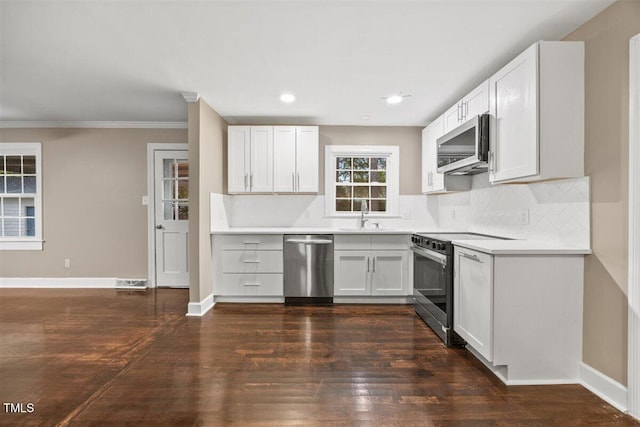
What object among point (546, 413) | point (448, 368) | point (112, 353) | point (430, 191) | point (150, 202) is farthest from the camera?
point (150, 202)

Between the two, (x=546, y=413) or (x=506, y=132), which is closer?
(x=546, y=413)

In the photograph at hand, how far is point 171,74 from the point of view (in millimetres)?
3055

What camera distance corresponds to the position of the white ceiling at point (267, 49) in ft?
6.85

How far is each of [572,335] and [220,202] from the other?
3848 millimetres

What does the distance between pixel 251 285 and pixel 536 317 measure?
118 inches

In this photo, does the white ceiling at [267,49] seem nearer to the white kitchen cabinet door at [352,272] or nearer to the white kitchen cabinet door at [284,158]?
the white kitchen cabinet door at [284,158]

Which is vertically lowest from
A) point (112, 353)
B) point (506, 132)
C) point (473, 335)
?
point (112, 353)

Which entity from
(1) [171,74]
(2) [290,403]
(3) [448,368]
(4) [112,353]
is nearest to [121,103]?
(1) [171,74]

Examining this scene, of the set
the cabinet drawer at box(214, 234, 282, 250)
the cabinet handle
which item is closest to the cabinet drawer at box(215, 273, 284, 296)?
the cabinet drawer at box(214, 234, 282, 250)

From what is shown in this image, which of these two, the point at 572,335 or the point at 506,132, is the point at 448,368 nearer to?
the point at 572,335

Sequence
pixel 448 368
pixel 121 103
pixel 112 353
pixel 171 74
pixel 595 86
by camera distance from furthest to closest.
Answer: pixel 121 103 < pixel 171 74 < pixel 112 353 < pixel 448 368 < pixel 595 86

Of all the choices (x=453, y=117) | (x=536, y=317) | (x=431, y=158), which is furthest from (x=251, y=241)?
(x=536, y=317)

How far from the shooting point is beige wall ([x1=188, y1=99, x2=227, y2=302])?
3629 mm

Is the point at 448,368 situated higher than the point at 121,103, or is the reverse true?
the point at 121,103
